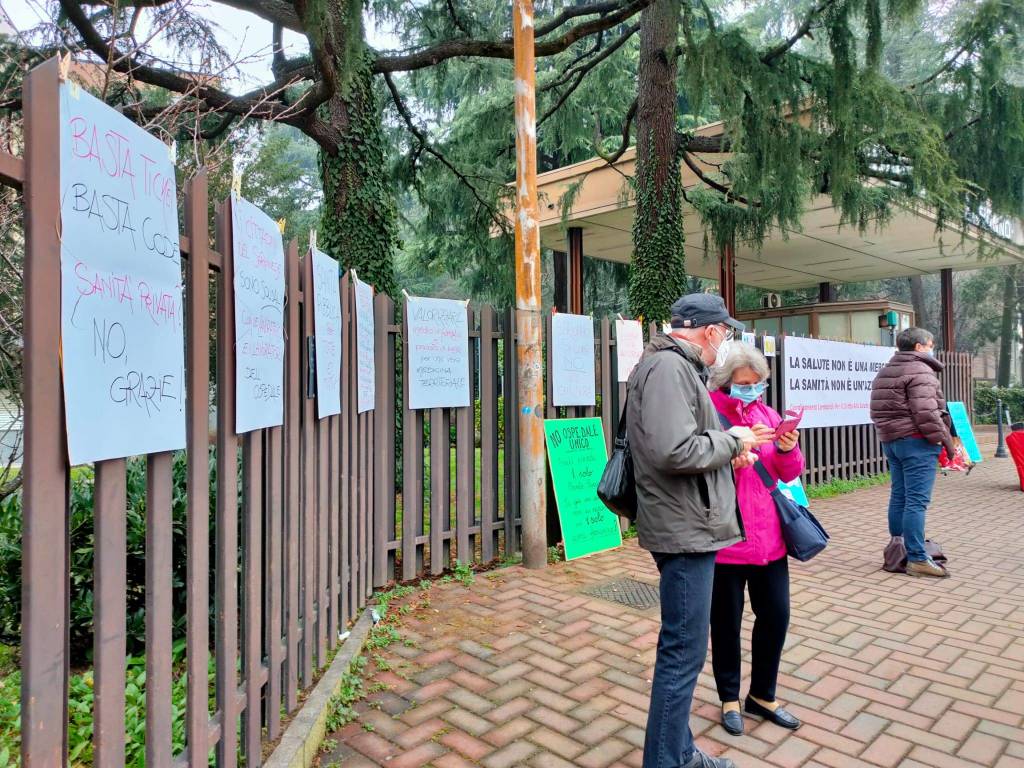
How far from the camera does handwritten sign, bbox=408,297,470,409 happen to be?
5.04m

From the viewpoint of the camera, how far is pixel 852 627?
4352 mm

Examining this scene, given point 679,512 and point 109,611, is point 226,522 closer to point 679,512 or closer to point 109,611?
point 109,611

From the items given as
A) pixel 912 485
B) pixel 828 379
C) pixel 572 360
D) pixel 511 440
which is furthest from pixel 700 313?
pixel 828 379

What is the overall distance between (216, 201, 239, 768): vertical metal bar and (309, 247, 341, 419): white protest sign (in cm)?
96

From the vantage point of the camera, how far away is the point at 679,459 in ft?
7.80

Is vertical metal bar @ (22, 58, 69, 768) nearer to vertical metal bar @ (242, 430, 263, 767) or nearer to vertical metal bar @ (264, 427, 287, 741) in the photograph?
vertical metal bar @ (242, 430, 263, 767)

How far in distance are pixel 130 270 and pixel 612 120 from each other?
17017 millimetres

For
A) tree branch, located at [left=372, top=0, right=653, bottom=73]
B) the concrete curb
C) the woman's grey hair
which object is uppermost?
tree branch, located at [left=372, top=0, right=653, bottom=73]

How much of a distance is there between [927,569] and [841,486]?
441cm

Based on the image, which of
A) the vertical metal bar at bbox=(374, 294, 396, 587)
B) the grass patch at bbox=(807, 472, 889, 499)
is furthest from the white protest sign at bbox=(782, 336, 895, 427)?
the vertical metal bar at bbox=(374, 294, 396, 587)

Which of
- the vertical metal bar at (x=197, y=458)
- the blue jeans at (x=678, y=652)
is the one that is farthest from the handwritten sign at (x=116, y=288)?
the blue jeans at (x=678, y=652)

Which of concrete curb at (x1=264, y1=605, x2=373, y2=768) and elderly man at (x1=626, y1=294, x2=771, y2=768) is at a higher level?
elderly man at (x1=626, y1=294, x2=771, y2=768)

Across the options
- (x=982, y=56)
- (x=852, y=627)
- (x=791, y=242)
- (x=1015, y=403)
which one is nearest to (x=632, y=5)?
(x=982, y=56)

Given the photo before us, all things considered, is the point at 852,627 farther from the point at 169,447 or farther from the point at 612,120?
Answer: the point at 612,120
